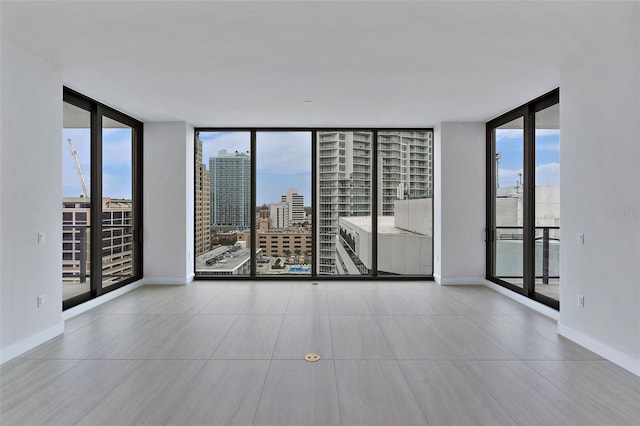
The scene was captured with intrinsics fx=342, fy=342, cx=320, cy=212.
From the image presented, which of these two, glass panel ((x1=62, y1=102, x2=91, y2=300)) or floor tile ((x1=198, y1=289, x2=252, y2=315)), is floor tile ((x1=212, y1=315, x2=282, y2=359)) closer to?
floor tile ((x1=198, y1=289, x2=252, y2=315))

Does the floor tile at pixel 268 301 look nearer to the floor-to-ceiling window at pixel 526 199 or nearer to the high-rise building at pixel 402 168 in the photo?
the high-rise building at pixel 402 168

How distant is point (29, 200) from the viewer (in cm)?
334

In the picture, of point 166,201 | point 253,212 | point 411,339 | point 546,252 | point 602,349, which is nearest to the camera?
point 602,349

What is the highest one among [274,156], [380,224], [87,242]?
[274,156]

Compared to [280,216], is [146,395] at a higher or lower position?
lower

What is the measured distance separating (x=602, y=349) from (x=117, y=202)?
641cm

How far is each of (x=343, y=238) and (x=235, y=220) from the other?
2095 millimetres

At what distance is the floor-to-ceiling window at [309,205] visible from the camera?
654 cm

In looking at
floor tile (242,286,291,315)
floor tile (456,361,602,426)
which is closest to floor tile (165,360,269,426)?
floor tile (242,286,291,315)

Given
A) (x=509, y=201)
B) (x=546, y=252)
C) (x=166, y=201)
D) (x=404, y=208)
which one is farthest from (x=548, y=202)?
(x=166, y=201)

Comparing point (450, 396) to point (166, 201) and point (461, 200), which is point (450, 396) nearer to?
point (461, 200)

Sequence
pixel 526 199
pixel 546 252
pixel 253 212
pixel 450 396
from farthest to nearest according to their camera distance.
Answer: pixel 253 212
pixel 526 199
pixel 546 252
pixel 450 396

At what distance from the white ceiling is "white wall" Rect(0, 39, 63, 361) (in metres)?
0.27

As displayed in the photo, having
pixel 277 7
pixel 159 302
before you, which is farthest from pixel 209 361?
pixel 277 7
